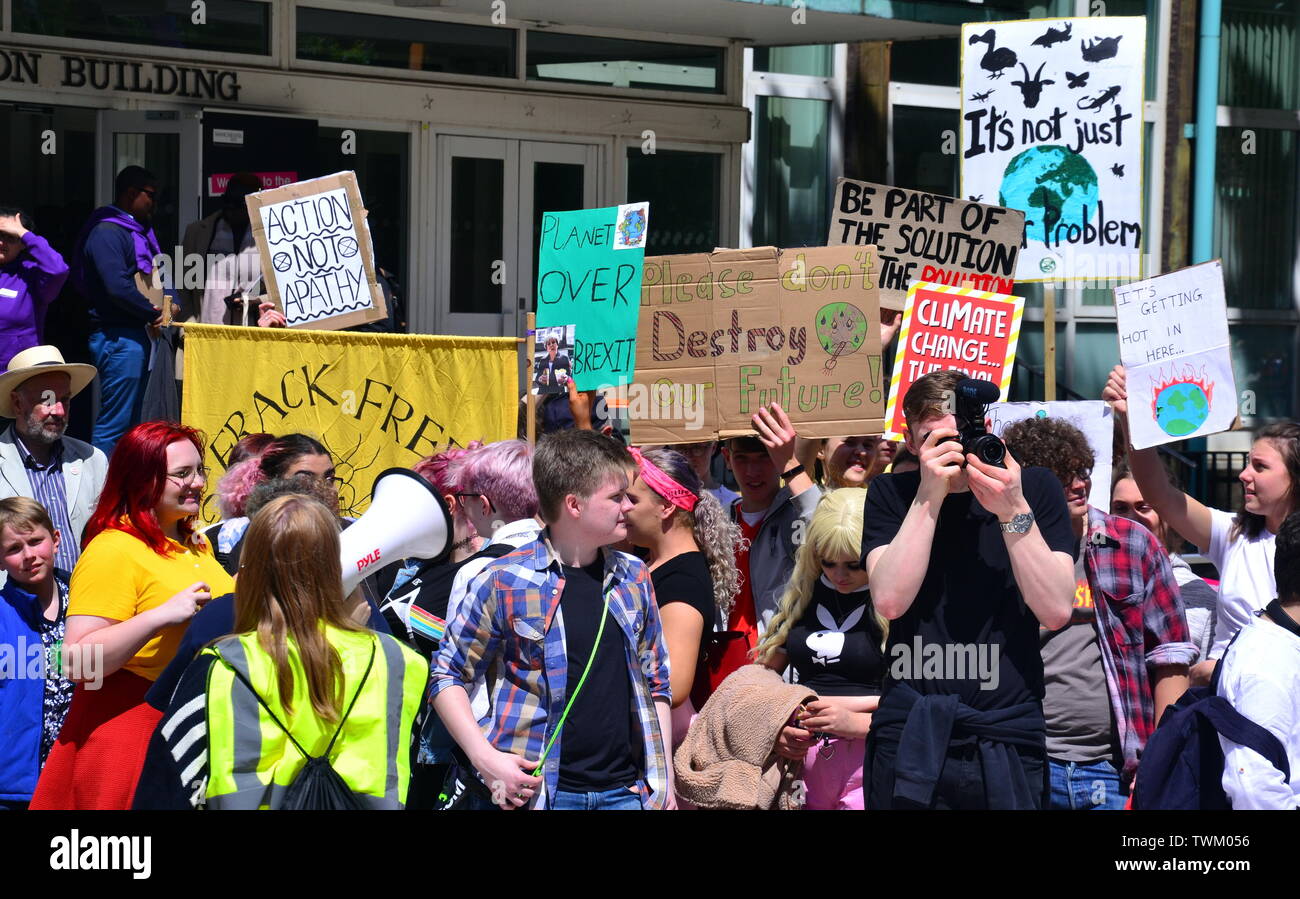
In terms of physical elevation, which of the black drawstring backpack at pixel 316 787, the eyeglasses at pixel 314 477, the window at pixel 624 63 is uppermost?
the window at pixel 624 63

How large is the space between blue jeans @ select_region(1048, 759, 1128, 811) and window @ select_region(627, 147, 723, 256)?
29.0 feet

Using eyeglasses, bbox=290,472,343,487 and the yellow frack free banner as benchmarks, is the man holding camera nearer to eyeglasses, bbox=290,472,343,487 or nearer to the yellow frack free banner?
eyeglasses, bbox=290,472,343,487

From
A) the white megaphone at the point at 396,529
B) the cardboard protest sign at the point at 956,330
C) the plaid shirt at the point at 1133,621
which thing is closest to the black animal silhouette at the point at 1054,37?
the cardboard protest sign at the point at 956,330

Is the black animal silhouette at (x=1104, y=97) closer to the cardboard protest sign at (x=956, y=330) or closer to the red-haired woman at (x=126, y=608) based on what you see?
the cardboard protest sign at (x=956, y=330)

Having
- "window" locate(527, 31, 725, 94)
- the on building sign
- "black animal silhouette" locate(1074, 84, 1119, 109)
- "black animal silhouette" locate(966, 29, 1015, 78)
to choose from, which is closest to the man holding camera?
"black animal silhouette" locate(1074, 84, 1119, 109)

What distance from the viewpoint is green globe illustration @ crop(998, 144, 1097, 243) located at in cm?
757

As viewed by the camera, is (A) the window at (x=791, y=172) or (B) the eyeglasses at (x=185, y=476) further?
(A) the window at (x=791, y=172)

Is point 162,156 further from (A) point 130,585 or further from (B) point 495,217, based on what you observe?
(A) point 130,585

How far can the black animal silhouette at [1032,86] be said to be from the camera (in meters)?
7.70

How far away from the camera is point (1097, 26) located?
7.58 m

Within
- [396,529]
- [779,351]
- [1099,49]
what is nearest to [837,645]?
[396,529]

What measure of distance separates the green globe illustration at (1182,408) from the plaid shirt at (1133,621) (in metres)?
1.70

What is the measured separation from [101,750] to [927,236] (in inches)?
187
